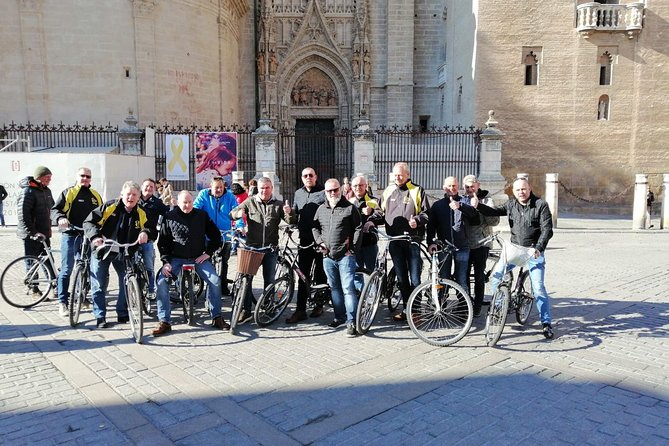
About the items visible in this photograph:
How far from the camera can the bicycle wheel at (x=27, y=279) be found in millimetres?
7207

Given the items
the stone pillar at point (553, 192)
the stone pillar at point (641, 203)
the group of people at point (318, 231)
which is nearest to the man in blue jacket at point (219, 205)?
the group of people at point (318, 231)

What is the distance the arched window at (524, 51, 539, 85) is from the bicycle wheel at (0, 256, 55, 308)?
2088cm

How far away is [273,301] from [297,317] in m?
0.36

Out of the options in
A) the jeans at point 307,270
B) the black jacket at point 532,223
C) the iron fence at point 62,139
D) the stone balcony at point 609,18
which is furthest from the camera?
the stone balcony at point 609,18

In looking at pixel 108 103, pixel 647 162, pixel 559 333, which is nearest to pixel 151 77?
pixel 108 103

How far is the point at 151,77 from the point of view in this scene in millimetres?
21703

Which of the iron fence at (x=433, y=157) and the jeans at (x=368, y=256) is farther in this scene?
the iron fence at (x=433, y=157)

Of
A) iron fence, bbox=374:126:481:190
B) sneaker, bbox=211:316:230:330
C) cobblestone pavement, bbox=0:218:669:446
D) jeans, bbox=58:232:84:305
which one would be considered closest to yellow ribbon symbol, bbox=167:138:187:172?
iron fence, bbox=374:126:481:190

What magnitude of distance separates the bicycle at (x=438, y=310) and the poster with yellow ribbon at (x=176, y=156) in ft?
45.2

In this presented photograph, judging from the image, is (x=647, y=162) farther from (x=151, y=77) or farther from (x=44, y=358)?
(x=44, y=358)

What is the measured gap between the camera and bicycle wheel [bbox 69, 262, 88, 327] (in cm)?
619

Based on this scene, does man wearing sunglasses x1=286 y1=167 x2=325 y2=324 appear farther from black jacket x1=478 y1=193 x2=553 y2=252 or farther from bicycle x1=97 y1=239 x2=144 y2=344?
black jacket x1=478 y1=193 x2=553 y2=252

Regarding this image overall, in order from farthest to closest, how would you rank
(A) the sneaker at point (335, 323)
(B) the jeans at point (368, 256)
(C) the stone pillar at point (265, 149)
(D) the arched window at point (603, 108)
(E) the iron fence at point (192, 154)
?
1. (D) the arched window at point (603, 108)
2. (E) the iron fence at point (192, 154)
3. (C) the stone pillar at point (265, 149)
4. (B) the jeans at point (368, 256)
5. (A) the sneaker at point (335, 323)

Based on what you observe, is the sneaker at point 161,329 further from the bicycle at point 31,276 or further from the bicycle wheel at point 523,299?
the bicycle wheel at point 523,299
